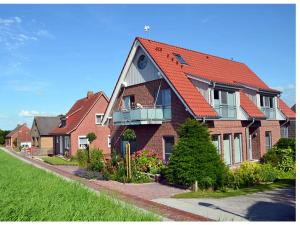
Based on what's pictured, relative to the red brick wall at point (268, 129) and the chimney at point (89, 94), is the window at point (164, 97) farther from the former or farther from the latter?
the chimney at point (89, 94)

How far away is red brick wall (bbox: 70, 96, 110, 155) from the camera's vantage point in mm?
37750

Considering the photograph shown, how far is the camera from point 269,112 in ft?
85.6

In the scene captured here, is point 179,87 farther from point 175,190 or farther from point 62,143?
point 62,143

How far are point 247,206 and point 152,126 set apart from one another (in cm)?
1100

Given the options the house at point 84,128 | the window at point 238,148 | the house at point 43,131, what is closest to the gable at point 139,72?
the window at point 238,148

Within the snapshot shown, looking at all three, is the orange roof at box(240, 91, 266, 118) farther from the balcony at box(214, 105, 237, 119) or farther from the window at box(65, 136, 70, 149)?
the window at box(65, 136, 70, 149)

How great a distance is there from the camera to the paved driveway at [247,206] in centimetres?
1068

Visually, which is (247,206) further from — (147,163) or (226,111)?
(226,111)

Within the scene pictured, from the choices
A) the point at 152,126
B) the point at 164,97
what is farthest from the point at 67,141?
the point at 164,97

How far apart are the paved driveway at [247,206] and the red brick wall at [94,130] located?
83.7 ft

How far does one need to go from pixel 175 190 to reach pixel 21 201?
7.02 meters

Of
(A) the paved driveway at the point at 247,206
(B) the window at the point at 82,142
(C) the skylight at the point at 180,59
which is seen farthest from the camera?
(B) the window at the point at 82,142

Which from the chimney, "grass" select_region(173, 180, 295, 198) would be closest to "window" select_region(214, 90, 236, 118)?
"grass" select_region(173, 180, 295, 198)
